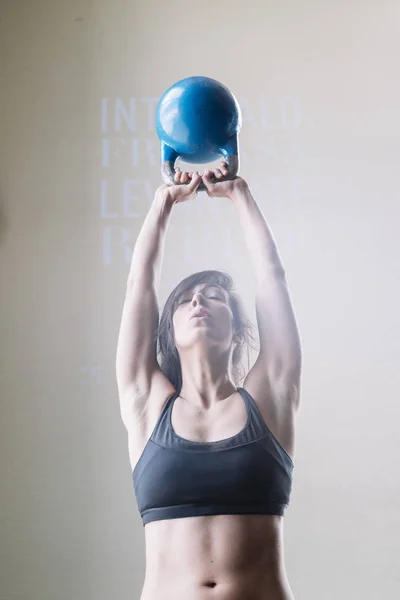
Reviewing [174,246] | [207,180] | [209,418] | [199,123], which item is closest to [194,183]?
[207,180]

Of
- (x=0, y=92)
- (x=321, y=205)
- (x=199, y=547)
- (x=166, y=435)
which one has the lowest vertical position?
(x=199, y=547)

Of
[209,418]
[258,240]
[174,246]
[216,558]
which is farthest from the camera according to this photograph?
[174,246]

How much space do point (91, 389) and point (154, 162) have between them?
2.49 feet

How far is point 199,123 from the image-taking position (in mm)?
1445

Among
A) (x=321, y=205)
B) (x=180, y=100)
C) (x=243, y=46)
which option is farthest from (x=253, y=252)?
(x=243, y=46)

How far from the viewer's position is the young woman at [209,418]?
1255 millimetres

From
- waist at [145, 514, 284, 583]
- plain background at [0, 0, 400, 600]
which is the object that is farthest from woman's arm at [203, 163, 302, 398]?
plain background at [0, 0, 400, 600]

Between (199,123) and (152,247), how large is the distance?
0.92 ft

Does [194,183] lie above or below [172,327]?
above

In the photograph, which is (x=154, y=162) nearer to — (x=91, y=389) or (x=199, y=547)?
(x=91, y=389)

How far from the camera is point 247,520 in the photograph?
1270 millimetres

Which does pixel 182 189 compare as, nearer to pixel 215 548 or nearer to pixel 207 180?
pixel 207 180

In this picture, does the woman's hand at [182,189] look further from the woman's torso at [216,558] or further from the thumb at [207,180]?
the woman's torso at [216,558]

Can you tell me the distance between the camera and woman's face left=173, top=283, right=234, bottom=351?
4.68 feet
